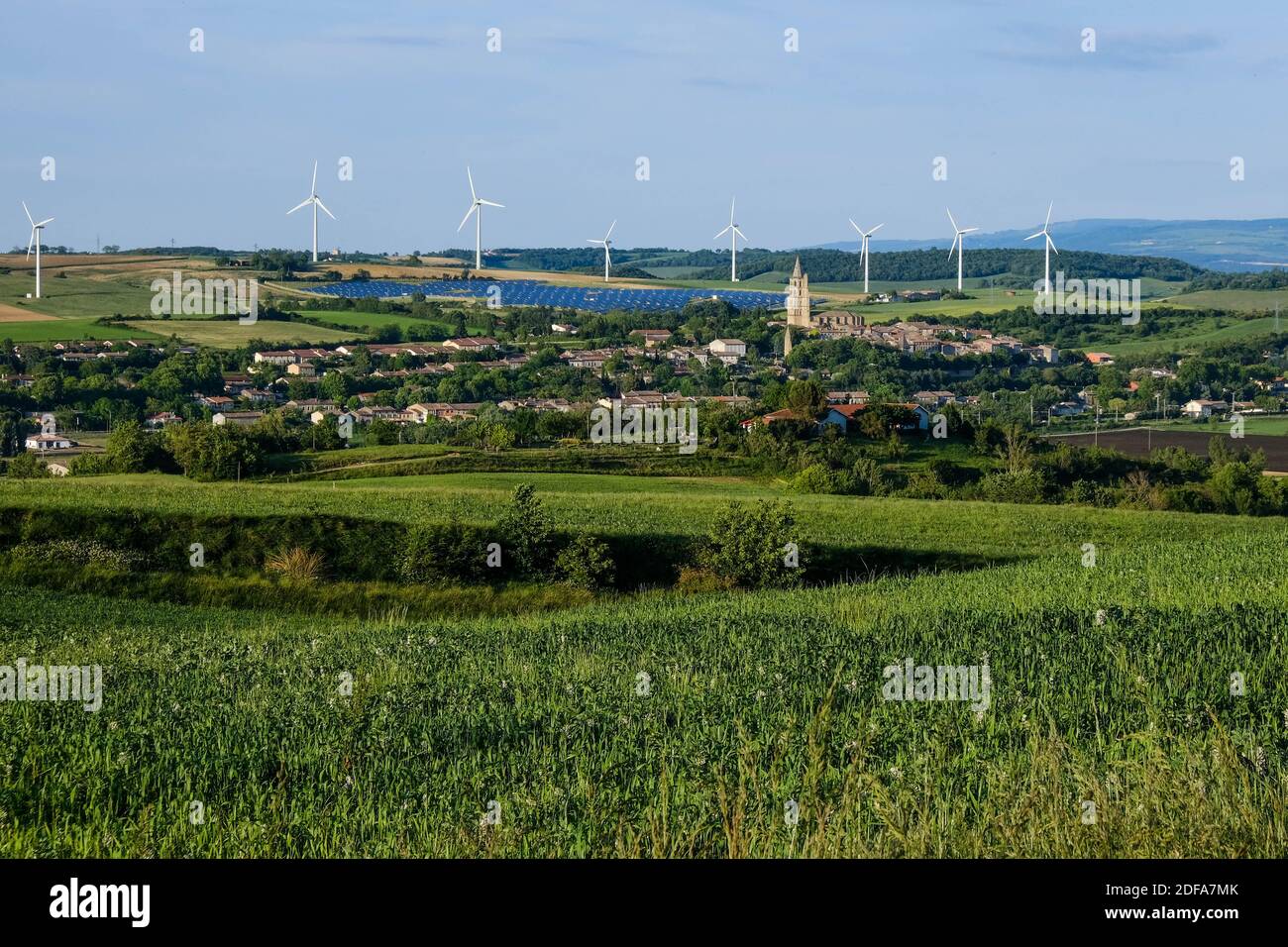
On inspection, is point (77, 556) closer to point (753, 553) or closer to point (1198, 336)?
point (753, 553)

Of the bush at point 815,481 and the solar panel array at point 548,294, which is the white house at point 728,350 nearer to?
the solar panel array at point 548,294

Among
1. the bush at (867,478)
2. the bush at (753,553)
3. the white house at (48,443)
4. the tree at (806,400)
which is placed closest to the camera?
the bush at (753,553)

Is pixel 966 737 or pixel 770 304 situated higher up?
pixel 770 304

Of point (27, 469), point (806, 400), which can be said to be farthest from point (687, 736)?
point (806, 400)

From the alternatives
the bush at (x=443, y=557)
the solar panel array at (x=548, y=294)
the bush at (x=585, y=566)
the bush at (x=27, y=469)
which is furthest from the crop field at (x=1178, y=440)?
the solar panel array at (x=548, y=294)

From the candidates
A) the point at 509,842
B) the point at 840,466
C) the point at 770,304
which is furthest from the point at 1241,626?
the point at 770,304

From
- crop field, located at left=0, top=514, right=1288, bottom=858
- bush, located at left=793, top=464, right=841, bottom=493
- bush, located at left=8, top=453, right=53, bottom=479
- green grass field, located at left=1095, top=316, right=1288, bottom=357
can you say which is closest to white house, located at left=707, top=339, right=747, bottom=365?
green grass field, located at left=1095, top=316, right=1288, bottom=357
